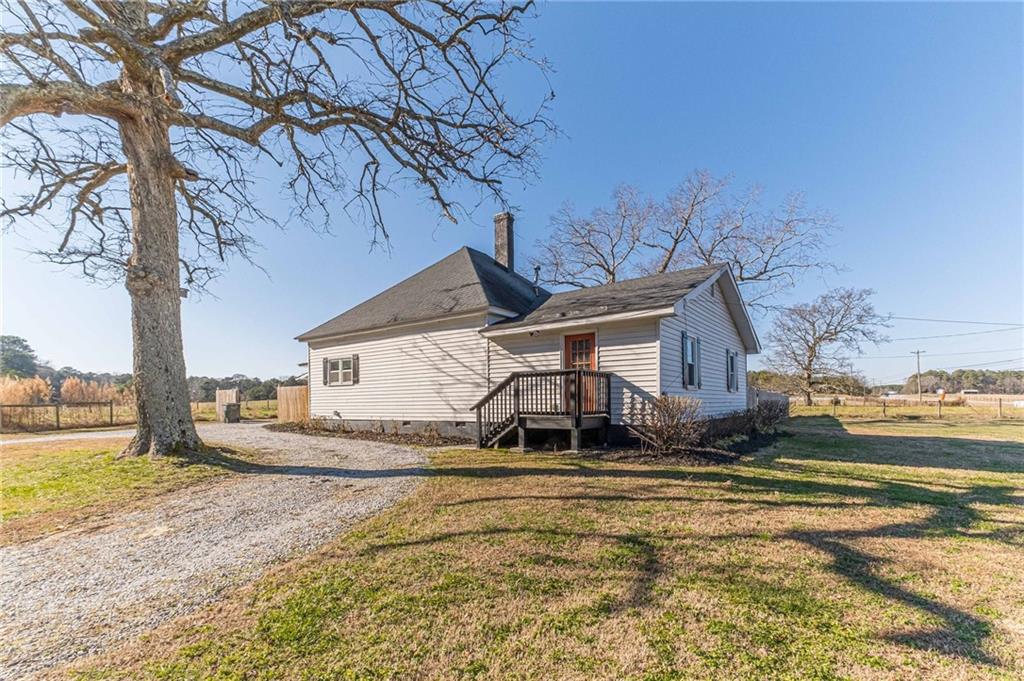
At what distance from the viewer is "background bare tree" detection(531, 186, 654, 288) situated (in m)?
22.7

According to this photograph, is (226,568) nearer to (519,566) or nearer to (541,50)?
(519,566)

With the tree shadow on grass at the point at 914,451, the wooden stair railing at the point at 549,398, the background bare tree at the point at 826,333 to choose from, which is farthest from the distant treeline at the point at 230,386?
the background bare tree at the point at 826,333

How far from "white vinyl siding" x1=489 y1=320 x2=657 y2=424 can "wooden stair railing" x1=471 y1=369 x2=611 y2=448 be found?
334 mm

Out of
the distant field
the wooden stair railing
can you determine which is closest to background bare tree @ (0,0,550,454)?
the wooden stair railing

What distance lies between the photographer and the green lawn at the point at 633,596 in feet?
7.51

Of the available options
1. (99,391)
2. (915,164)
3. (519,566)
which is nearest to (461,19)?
(519,566)

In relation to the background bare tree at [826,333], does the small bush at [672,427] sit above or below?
below

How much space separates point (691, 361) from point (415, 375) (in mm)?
8100

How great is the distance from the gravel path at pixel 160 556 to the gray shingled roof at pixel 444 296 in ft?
21.5

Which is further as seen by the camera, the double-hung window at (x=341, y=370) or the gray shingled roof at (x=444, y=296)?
the double-hung window at (x=341, y=370)

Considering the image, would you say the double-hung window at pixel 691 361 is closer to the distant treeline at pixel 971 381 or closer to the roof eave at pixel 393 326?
the roof eave at pixel 393 326

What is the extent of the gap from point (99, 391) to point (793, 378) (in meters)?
42.5

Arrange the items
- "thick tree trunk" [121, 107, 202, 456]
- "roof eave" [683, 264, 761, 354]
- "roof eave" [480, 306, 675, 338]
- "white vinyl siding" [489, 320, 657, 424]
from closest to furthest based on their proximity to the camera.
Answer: "thick tree trunk" [121, 107, 202, 456] → "roof eave" [480, 306, 675, 338] → "white vinyl siding" [489, 320, 657, 424] → "roof eave" [683, 264, 761, 354]

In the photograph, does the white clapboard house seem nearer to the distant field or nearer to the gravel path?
the gravel path
